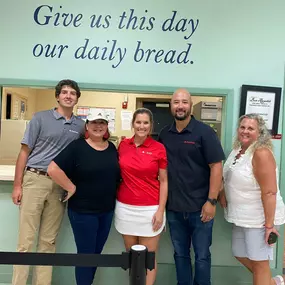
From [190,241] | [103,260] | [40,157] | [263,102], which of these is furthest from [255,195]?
[40,157]

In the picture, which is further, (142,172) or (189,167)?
(189,167)

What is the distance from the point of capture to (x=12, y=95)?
10.1 ft

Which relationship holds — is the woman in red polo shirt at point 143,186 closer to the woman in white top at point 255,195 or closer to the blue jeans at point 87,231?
the blue jeans at point 87,231

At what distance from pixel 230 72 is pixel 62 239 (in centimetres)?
184

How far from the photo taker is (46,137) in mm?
2027

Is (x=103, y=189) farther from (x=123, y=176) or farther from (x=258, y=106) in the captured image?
(x=258, y=106)

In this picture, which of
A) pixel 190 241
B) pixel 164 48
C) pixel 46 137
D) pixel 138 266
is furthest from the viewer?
pixel 164 48

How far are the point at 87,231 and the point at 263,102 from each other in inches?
63.5

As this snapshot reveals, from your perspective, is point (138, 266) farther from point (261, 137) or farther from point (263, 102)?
point (263, 102)

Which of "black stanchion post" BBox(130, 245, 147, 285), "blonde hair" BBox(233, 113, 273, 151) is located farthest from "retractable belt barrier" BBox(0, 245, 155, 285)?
"blonde hair" BBox(233, 113, 273, 151)

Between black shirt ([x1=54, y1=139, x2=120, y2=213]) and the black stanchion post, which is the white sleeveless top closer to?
black shirt ([x1=54, y1=139, x2=120, y2=213])

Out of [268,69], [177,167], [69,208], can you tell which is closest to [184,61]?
[268,69]

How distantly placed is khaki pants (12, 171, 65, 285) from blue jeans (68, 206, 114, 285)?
19 centimetres

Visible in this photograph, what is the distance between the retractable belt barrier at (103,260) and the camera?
1139mm
